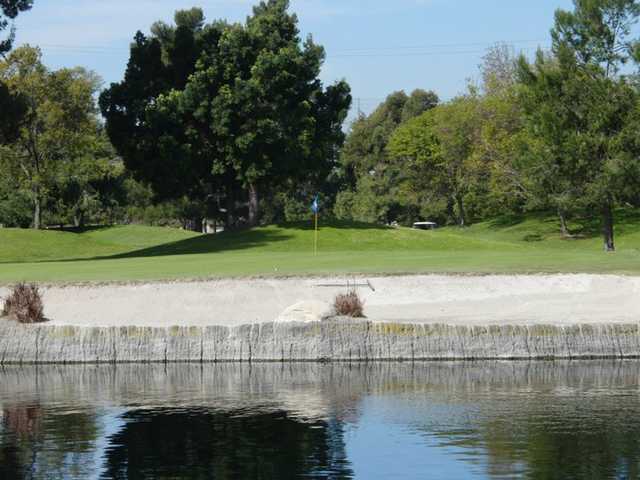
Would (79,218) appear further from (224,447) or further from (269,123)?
(224,447)

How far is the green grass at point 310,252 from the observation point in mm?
34594

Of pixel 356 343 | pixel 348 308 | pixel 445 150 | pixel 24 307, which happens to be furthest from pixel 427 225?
pixel 356 343

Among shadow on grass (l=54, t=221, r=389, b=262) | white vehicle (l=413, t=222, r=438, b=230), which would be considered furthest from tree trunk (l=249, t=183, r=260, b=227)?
white vehicle (l=413, t=222, r=438, b=230)

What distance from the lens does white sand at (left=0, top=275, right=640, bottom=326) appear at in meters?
30.0

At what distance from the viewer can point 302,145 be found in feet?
200

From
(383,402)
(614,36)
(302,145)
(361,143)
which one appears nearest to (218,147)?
(302,145)

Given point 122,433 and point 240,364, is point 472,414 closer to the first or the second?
point 122,433

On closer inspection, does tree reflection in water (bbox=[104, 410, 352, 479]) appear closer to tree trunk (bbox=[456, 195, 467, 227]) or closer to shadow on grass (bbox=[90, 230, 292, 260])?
shadow on grass (bbox=[90, 230, 292, 260])

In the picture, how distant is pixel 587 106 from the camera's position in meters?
51.9

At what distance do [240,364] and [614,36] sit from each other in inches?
1307

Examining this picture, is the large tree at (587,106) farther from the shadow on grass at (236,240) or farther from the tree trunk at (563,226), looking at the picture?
the tree trunk at (563,226)

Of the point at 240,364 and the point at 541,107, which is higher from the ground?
the point at 541,107

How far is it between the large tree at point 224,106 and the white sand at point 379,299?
2725 centimetres

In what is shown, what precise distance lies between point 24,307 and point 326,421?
11.9 metres
